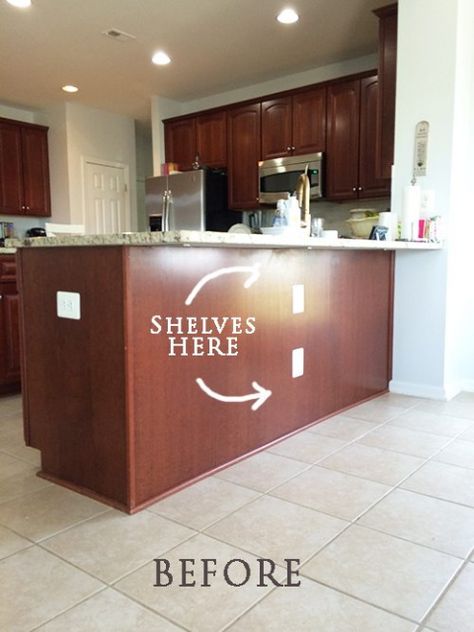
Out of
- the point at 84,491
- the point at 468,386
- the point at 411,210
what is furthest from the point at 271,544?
the point at 468,386

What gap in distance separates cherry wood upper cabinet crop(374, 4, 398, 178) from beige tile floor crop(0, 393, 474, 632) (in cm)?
199

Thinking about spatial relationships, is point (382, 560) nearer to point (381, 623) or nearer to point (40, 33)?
point (381, 623)

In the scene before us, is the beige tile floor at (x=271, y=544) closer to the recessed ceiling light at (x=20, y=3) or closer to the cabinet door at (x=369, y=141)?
the cabinet door at (x=369, y=141)

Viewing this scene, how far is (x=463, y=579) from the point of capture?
54.2 inches

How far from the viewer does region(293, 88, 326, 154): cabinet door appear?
172 inches

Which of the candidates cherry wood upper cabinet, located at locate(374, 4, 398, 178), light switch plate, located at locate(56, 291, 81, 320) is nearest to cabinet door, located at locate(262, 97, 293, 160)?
cherry wood upper cabinet, located at locate(374, 4, 398, 178)

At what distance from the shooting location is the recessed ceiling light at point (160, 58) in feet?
13.7

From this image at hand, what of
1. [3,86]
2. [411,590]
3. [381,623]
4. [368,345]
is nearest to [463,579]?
[411,590]

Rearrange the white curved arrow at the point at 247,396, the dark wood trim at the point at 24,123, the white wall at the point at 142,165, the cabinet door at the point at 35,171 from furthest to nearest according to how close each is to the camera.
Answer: the white wall at the point at 142,165
the cabinet door at the point at 35,171
the dark wood trim at the point at 24,123
the white curved arrow at the point at 247,396

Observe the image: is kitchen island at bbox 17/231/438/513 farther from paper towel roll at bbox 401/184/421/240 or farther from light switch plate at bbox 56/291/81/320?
paper towel roll at bbox 401/184/421/240

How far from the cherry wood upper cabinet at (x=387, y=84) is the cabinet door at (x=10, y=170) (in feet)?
12.4

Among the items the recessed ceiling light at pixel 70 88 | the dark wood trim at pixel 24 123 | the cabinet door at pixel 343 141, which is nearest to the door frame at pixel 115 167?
the dark wood trim at pixel 24 123

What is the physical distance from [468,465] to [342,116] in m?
3.08

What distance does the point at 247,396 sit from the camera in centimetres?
221
